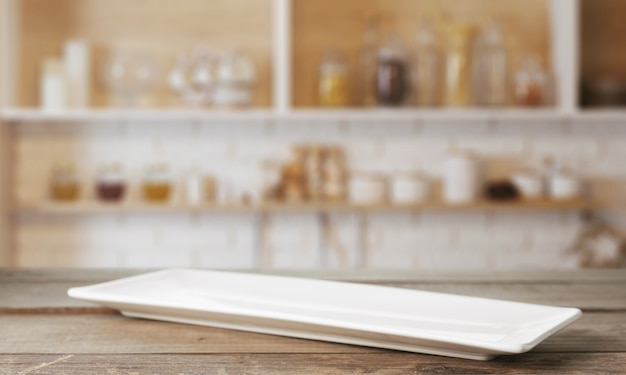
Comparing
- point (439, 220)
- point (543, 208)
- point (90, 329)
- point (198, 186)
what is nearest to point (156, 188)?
point (198, 186)

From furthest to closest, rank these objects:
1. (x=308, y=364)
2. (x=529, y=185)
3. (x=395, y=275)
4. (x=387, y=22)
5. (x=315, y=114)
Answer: (x=387, y=22) < (x=529, y=185) < (x=315, y=114) < (x=395, y=275) < (x=308, y=364)

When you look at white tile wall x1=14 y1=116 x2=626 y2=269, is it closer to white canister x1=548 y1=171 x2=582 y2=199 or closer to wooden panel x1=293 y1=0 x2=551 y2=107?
white canister x1=548 y1=171 x2=582 y2=199

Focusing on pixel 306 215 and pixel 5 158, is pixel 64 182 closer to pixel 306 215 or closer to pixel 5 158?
pixel 5 158

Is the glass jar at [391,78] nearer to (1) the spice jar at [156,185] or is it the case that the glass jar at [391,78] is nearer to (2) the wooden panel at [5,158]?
(1) the spice jar at [156,185]

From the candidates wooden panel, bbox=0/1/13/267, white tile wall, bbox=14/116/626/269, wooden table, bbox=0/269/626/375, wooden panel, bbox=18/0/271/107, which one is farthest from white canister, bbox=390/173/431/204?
wooden table, bbox=0/269/626/375

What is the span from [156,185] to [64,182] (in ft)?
1.16

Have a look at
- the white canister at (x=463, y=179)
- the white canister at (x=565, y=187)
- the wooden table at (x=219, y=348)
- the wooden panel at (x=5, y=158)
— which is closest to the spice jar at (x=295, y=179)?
the white canister at (x=463, y=179)

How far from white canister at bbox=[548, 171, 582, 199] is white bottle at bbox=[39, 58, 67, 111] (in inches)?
72.5

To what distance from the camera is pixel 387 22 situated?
10.7ft

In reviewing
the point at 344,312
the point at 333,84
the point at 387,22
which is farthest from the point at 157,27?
the point at 344,312

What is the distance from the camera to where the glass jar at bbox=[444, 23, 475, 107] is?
3096 mm

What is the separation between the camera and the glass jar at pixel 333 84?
3.11 metres

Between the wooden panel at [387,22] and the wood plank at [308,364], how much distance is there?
246 centimetres

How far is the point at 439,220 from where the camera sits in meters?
3.31
